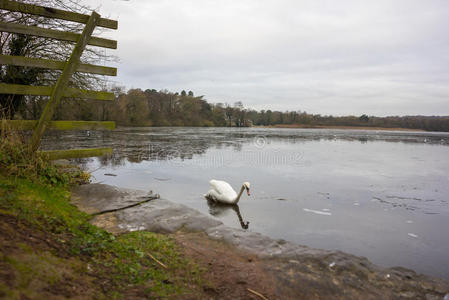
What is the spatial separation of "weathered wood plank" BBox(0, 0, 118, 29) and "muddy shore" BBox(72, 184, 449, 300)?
3098 mm

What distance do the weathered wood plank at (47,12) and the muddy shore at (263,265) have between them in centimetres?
310

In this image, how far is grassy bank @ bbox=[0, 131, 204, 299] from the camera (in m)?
2.00

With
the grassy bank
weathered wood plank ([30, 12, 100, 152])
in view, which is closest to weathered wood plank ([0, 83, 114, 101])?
weathered wood plank ([30, 12, 100, 152])

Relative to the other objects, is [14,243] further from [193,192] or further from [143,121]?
[143,121]

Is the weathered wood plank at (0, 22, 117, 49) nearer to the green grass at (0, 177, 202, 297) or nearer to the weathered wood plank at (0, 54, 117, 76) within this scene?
the weathered wood plank at (0, 54, 117, 76)

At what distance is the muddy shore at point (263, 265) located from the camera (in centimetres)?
312

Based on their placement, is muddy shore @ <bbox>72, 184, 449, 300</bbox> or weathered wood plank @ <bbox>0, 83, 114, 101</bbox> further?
weathered wood plank @ <bbox>0, 83, 114, 101</bbox>

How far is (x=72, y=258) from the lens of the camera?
248 centimetres

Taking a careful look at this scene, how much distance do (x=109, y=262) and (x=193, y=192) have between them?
6.08m

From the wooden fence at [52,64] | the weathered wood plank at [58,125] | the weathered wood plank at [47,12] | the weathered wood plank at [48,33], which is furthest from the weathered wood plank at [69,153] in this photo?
the weathered wood plank at [47,12]

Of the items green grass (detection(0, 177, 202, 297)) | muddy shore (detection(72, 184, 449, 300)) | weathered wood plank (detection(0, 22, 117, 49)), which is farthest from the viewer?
weathered wood plank (detection(0, 22, 117, 49))

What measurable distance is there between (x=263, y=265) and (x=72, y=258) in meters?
2.19

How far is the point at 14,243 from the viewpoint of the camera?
88.1 inches

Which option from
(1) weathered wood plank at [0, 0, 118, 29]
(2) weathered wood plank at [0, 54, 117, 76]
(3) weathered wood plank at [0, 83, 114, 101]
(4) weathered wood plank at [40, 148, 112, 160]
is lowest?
(4) weathered wood plank at [40, 148, 112, 160]
